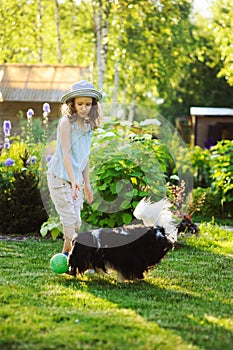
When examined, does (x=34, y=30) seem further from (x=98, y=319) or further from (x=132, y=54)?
(x=98, y=319)

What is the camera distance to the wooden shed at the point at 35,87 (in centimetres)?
1438

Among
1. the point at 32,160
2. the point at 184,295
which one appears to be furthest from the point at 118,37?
the point at 184,295

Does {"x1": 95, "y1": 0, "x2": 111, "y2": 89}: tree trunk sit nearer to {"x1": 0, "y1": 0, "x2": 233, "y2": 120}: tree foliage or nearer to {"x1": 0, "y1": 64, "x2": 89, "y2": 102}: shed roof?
{"x1": 0, "y1": 0, "x2": 233, "y2": 120}: tree foliage

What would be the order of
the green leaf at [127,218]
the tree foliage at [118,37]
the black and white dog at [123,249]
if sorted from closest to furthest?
the black and white dog at [123,249], the green leaf at [127,218], the tree foliage at [118,37]

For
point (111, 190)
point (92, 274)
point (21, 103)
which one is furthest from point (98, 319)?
point (21, 103)

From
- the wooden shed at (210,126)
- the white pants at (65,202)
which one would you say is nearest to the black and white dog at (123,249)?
the white pants at (65,202)

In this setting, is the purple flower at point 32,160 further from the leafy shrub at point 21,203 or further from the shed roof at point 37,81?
the shed roof at point 37,81

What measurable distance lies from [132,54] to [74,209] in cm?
1269

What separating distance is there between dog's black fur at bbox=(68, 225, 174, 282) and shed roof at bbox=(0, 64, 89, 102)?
9652 mm

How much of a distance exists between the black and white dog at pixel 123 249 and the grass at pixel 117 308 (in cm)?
14

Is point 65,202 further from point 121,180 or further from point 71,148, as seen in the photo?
point 121,180

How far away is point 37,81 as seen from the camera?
1503 centimetres

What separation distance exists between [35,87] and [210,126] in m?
5.82

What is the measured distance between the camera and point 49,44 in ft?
70.9
